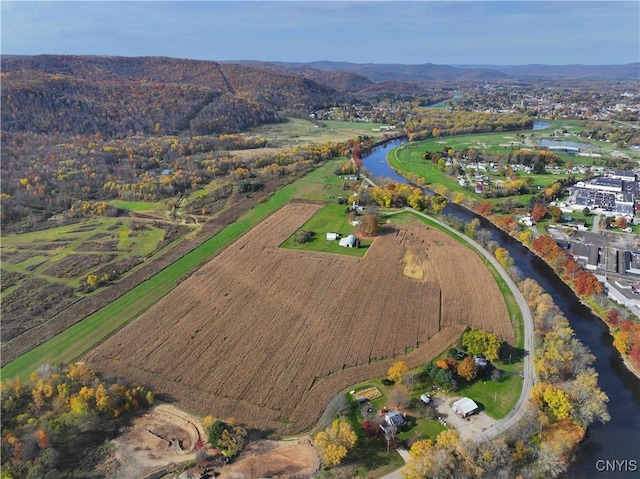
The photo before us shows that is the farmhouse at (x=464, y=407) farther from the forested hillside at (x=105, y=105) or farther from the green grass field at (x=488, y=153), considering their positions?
the forested hillside at (x=105, y=105)

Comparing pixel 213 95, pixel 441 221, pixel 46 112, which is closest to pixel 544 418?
pixel 441 221

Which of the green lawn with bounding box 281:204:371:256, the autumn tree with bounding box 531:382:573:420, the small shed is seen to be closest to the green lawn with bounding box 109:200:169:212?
the green lawn with bounding box 281:204:371:256

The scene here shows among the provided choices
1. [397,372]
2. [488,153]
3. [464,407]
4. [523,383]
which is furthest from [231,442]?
[488,153]

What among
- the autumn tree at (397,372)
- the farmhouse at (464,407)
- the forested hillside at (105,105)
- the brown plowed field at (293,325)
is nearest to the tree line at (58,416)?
the brown plowed field at (293,325)

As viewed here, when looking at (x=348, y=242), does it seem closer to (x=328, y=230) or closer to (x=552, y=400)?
(x=328, y=230)

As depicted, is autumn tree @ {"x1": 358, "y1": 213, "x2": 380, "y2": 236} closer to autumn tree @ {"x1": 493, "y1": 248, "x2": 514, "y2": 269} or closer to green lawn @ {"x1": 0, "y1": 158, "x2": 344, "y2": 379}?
autumn tree @ {"x1": 493, "y1": 248, "x2": 514, "y2": 269}

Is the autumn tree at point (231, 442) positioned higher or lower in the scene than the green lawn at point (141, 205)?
lower
